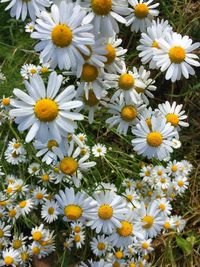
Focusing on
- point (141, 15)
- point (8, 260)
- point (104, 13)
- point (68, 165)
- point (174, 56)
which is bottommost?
Answer: point (8, 260)

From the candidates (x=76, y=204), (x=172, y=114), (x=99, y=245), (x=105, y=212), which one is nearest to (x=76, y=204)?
(x=76, y=204)

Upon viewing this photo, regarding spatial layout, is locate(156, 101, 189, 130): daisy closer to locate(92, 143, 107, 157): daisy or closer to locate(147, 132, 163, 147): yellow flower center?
locate(147, 132, 163, 147): yellow flower center

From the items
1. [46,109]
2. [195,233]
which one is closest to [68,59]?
[46,109]

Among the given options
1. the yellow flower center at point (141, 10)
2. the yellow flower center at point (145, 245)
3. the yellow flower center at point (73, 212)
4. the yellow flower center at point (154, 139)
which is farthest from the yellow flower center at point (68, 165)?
the yellow flower center at point (141, 10)

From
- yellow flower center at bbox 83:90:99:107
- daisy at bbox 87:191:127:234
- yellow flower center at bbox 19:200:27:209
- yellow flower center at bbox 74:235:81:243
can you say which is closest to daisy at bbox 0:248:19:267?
yellow flower center at bbox 19:200:27:209

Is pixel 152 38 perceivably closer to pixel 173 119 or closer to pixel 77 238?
pixel 173 119
